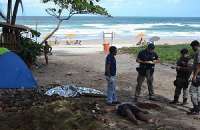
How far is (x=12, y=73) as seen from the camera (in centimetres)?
1384

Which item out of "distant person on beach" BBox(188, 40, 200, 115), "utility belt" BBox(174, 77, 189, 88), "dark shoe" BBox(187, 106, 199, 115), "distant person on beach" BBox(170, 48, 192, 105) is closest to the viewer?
"distant person on beach" BBox(188, 40, 200, 115)

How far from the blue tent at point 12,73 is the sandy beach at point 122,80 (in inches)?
67.1

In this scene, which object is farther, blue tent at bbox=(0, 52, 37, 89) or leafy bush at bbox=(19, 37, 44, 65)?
leafy bush at bbox=(19, 37, 44, 65)

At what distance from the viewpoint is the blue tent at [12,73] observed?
13703 mm

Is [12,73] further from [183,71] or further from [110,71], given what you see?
[183,71]

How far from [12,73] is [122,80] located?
5.13m

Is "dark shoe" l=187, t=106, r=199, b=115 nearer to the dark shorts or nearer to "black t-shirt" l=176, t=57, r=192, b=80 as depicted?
"black t-shirt" l=176, t=57, r=192, b=80

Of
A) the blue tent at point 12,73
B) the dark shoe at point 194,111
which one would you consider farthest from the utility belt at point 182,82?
the blue tent at point 12,73

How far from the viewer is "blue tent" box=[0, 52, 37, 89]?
1370 cm

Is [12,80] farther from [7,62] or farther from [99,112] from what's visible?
[99,112]

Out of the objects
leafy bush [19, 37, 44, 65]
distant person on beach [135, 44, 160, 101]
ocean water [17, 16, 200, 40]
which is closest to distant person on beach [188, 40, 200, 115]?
distant person on beach [135, 44, 160, 101]

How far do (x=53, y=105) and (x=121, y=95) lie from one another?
4.22 metres

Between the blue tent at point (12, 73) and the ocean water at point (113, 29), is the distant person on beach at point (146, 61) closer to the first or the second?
the blue tent at point (12, 73)

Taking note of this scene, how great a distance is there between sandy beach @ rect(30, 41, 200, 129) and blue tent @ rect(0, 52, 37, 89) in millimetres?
1703
